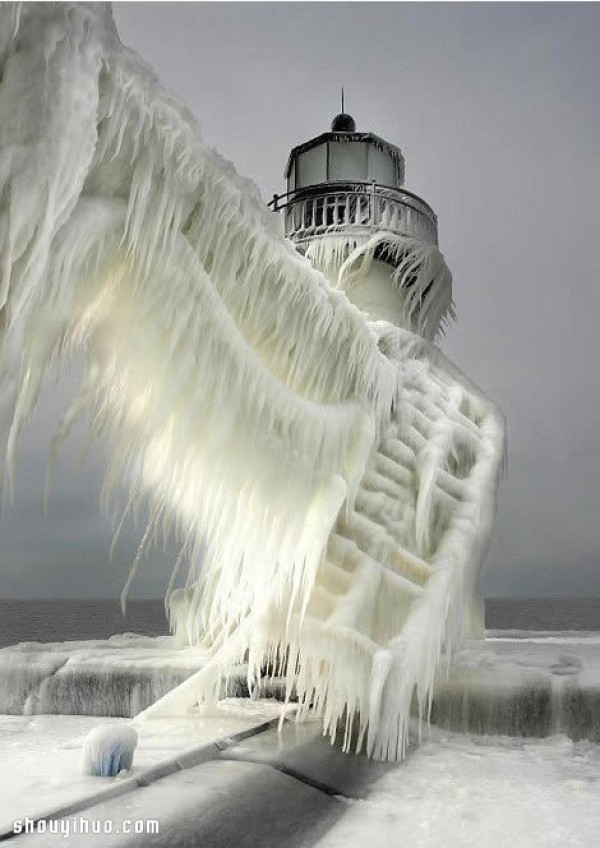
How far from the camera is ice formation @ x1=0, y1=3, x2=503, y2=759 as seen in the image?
9.68ft

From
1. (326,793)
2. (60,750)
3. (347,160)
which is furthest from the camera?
(347,160)

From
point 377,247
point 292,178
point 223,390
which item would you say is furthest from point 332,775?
point 292,178

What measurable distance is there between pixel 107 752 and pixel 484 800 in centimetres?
194

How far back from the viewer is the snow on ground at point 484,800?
3.36 meters

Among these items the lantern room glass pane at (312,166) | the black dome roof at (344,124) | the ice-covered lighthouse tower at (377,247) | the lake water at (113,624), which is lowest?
the lake water at (113,624)

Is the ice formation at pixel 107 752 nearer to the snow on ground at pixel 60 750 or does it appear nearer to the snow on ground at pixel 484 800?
the snow on ground at pixel 60 750

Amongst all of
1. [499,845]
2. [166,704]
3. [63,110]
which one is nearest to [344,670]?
[166,704]

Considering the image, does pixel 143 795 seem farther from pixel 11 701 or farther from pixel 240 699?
pixel 11 701

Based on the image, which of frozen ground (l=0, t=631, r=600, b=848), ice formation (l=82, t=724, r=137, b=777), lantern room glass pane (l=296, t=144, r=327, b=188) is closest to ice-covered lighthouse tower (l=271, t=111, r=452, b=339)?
lantern room glass pane (l=296, t=144, r=327, b=188)

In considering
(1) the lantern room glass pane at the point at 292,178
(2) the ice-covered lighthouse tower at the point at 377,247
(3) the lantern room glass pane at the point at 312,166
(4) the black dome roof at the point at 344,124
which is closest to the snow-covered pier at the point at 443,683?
(2) the ice-covered lighthouse tower at the point at 377,247

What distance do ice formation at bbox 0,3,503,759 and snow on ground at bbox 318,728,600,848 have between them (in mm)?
447

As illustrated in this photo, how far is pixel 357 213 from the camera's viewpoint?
10.8 meters

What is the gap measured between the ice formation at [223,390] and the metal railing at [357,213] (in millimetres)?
4493

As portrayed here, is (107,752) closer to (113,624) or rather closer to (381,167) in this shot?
(381,167)
